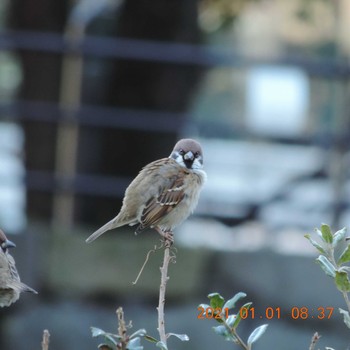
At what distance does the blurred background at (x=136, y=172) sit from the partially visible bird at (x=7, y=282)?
326cm

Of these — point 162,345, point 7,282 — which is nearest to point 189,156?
point 7,282

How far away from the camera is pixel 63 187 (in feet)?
20.1

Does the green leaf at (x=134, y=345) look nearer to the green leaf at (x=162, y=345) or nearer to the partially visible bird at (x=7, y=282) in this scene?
the green leaf at (x=162, y=345)

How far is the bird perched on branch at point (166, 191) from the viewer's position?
11.3ft

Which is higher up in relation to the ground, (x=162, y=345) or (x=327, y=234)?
(x=327, y=234)

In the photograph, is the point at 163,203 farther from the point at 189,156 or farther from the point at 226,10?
the point at 226,10

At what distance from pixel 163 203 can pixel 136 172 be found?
3.13m

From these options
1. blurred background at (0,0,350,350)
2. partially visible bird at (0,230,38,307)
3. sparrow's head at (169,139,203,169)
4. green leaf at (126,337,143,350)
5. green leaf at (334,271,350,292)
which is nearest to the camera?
green leaf at (126,337,143,350)

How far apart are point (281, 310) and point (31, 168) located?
1.84 meters

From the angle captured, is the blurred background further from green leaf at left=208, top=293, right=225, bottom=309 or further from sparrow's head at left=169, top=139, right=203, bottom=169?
green leaf at left=208, top=293, right=225, bottom=309

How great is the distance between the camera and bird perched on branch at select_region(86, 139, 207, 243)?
3.45 metres

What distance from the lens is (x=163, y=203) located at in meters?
3.55

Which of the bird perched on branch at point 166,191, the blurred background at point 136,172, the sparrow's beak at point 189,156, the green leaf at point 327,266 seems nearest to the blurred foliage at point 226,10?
the blurred background at point 136,172

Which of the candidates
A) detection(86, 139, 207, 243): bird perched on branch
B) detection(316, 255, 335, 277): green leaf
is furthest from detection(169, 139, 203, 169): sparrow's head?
detection(316, 255, 335, 277): green leaf
